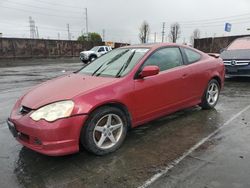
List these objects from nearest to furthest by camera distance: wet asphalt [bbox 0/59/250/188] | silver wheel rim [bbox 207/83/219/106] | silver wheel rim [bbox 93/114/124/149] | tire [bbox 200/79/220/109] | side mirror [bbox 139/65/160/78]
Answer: wet asphalt [bbox 0/59/250/188]
silver wheel rim [bbox 93/114/124/149]
side mirror [bbox 139/65/160/78]
tire [bbox 200/79/220/109]
silver wheel rim [bbox 207/83/219/106]

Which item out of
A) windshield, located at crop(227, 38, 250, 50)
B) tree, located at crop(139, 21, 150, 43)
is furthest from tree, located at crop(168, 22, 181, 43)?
windshield, located at crop(227, 38, 250, 50)

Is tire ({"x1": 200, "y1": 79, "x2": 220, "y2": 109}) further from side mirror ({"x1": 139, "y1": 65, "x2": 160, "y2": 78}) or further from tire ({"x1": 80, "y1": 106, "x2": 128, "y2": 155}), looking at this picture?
tire ({"x1": 80, "y1": 106, "x2": 128, "y2": 155})

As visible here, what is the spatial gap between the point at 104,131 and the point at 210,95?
3129 mm

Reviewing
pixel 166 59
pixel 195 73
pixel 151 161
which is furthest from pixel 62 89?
pixel 195 73

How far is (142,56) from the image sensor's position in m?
4.60

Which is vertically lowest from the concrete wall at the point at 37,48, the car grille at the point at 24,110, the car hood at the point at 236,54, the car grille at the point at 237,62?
the concrete wall at the point at 37,48

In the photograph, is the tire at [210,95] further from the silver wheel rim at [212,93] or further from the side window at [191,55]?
the side window at [191,55]

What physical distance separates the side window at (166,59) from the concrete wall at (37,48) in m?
29.8

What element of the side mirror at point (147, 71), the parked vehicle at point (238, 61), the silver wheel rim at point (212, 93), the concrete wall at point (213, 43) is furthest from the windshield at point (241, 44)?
the concrete wall at point (213, 43)

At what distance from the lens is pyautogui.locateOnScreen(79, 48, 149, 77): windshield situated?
442 centimetres

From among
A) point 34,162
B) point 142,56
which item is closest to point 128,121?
point 142,56

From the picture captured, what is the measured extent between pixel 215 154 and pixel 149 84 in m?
1.43

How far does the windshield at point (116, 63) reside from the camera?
4.42 metres

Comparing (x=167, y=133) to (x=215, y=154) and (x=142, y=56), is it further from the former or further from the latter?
(x=142, y=56)
